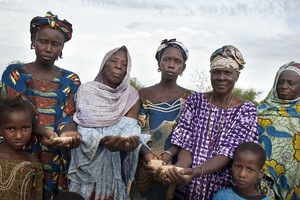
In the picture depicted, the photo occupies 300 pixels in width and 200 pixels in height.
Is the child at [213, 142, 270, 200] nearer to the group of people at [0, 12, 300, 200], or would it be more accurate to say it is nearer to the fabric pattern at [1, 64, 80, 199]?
the group of people at [0, 12, 300, 200]

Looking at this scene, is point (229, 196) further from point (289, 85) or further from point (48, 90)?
point (48, 90)

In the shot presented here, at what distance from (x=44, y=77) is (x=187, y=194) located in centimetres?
165

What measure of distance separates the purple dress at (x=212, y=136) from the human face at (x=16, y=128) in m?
1.27

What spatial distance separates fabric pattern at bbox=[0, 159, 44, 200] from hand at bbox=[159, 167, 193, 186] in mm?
1040

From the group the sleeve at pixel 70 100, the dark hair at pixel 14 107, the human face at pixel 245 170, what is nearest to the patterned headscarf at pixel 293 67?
the human face at pixel 245 170

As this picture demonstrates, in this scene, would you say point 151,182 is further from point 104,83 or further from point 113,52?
point 113,52

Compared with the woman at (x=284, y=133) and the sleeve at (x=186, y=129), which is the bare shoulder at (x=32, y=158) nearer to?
the sleeve at (x=186, y=129)

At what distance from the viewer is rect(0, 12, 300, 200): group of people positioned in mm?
3482

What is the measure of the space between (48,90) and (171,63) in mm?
1228

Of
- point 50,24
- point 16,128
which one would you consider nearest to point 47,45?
point 50,24

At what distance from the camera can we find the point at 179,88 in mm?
4324

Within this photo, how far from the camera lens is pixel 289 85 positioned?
162 inches

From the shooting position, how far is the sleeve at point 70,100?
375cm

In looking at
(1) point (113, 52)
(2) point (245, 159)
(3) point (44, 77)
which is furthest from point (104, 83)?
(2) point (245, 159)
